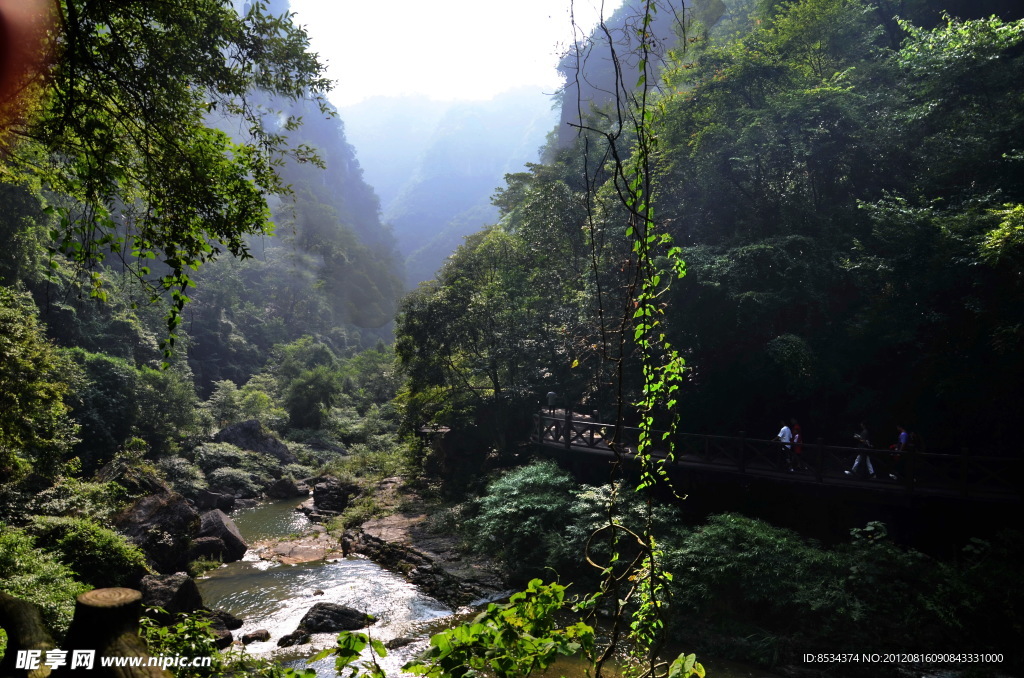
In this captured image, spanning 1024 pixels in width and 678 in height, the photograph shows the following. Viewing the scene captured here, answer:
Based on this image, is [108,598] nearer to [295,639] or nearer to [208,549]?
[295,639]

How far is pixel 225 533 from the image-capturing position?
15336 millimetres

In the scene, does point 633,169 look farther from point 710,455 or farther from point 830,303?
point 830,303

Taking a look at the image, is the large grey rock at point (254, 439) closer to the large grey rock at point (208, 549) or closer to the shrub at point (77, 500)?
the large grey rock at point (208, 549)

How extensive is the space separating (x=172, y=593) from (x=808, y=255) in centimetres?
1609

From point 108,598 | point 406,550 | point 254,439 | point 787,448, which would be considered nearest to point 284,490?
point 254,439

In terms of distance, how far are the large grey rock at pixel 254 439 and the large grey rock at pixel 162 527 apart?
11.9 metres

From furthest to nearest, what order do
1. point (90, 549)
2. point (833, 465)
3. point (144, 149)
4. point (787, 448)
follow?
1. point (833, 465)
2. point (787, 448)
3. point (90, 549)
4. point (144, 149)

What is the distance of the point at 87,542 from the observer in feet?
33.7

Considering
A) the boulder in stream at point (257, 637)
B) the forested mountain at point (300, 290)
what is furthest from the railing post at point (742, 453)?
the forested mountain at point (300, 290)

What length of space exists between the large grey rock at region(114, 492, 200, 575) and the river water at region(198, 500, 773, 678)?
0.93 metres

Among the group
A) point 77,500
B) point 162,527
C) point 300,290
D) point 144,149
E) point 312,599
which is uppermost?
point 300,290

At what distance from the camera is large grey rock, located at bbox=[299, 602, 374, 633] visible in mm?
10375

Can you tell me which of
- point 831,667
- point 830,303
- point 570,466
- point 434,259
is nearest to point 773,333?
point 830,303

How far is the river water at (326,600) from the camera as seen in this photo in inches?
366
